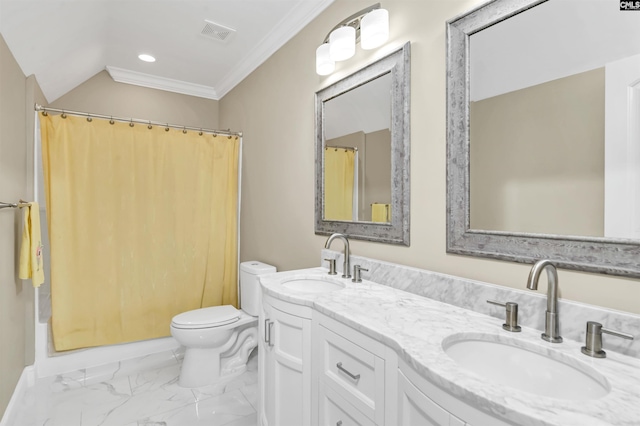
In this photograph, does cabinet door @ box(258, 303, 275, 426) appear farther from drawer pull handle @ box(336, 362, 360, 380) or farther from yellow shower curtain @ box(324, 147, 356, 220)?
yellow shower curtain @ box(324, 147, 356, 220)

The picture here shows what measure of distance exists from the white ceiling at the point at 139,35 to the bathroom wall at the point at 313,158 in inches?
6.5

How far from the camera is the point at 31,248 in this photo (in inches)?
75.4

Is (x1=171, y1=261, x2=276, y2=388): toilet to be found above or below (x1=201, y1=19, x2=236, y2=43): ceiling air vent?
below

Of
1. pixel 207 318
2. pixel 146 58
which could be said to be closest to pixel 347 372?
pixel 207 318

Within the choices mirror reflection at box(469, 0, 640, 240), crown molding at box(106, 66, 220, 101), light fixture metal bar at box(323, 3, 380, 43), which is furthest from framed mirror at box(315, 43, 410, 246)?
crown molding at box(106, 66, 220, 101)

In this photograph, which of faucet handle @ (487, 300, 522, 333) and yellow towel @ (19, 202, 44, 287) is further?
yellow towel @ (19, 202, 44, 287)

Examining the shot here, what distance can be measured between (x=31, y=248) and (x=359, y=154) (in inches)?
78.8

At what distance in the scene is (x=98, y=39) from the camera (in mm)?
2416

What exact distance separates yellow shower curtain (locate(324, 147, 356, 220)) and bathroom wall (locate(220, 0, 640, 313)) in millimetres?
163

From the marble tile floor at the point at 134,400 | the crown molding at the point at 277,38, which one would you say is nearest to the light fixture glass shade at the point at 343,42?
the crown molding at the point at 277,38

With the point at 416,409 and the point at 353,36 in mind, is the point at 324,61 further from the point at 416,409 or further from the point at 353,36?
the point at 416,409

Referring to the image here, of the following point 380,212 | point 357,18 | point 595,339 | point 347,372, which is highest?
point 357,18

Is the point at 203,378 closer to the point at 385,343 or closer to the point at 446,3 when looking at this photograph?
the point at 385,343

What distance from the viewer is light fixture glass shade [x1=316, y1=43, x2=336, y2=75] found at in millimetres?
1802
